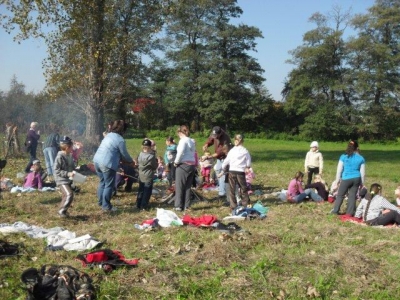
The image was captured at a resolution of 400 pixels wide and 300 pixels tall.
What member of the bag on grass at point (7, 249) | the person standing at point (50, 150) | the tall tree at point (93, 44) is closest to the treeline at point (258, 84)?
the tall tree at point (93, 44)

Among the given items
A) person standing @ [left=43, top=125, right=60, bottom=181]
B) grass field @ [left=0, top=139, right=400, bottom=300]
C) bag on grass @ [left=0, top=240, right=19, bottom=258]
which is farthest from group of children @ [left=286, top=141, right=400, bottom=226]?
person standing @ [left=43, top=125, right=60, bottom=181]

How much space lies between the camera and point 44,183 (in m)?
13.7

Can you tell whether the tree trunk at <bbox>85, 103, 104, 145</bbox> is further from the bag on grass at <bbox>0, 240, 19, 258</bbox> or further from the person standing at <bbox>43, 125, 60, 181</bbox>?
Result: the bag on grass at <bbox>0, 240, 19, 258</bbox>

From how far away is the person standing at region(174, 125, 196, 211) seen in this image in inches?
427

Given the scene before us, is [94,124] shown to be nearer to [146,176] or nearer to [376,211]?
[146,176]

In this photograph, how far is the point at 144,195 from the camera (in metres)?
11.1

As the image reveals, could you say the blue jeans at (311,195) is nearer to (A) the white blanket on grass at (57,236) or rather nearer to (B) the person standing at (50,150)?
(A) the white blanket on grass at (57,236)

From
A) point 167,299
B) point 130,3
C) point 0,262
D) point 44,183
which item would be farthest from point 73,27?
point 167,299

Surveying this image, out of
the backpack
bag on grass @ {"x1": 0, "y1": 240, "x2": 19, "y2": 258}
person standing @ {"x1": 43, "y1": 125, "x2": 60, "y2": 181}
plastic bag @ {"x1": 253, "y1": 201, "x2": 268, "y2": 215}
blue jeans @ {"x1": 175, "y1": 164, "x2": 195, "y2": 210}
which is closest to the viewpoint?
the backpack

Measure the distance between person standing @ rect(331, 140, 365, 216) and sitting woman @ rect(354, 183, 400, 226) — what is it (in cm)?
35

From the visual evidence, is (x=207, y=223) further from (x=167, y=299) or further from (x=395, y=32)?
(x=395, y=32)

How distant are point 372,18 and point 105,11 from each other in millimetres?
35151

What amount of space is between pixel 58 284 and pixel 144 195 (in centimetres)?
556

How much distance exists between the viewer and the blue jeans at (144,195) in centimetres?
1105
